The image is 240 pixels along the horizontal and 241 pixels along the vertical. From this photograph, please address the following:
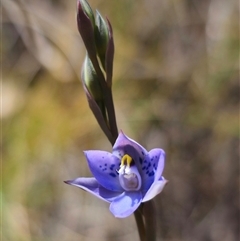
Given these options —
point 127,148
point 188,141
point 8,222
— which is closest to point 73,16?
point 188,141

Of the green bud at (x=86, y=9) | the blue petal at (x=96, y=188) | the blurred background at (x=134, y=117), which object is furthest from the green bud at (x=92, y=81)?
the blurred background at (x=134, y=117)

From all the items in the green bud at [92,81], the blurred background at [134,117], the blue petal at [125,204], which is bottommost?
the blurred background at [134,117]

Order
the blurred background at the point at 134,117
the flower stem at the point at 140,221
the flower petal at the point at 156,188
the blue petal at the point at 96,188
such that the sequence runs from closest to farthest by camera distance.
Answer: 1. the flower petal at the point at 156,188
2. the blue petal at the point at 96,188
3. the flower stem at the point at 140,221
4. the blurred background at the point at 134,117

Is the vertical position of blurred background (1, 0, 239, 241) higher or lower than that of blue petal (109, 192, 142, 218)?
lower

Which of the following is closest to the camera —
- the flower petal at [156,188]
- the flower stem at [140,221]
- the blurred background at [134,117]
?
the flower petal at [156,188]

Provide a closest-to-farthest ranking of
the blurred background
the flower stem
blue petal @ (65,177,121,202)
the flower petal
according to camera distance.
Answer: the flower petal
blue petal @ (65,177,121,202)
the flower stem
the blurred background

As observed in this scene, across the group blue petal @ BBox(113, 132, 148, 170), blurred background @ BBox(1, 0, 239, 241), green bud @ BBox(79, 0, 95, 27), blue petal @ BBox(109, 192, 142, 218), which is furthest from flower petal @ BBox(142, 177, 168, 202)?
blurred background @ BBox(1, 0, 239, 241)

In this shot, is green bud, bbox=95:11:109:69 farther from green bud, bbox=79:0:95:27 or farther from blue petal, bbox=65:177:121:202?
blue petal, bbox=65:177:121:202

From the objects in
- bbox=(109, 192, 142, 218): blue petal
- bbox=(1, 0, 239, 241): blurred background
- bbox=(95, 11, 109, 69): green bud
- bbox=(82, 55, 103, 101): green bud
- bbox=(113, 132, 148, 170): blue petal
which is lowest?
bbox=(1, 0, 239, 241): blurred background

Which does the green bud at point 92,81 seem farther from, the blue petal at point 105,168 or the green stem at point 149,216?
the green stem at point 149,216

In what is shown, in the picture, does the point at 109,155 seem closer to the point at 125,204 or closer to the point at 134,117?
the point at 125,204
